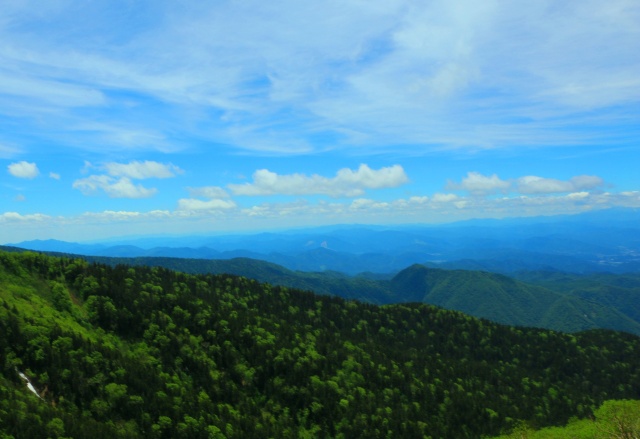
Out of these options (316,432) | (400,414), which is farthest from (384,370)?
(316,432)

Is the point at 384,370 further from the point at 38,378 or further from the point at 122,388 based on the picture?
the point at 38,378

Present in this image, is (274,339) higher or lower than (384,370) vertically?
higher

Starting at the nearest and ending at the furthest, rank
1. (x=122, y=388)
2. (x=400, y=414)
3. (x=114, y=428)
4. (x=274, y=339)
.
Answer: (x=114, y=428) → (x=122, y=388) → (x=400, y=414) → (x=274, y=339)

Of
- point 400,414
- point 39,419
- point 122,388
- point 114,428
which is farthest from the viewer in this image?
point 400,414

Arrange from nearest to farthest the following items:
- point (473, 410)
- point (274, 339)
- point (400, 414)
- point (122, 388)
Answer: point (122, 388), point (400, 414), point (473, 410), point (274, 339)

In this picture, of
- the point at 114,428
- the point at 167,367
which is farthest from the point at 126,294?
the point at 114,428

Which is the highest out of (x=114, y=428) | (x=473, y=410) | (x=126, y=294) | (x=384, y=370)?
(x=126, y=294)

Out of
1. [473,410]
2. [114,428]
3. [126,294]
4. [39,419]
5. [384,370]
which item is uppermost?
[126,294]

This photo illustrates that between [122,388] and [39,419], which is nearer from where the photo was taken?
[39,419]

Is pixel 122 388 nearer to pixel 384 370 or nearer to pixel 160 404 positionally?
pixel 160 404
